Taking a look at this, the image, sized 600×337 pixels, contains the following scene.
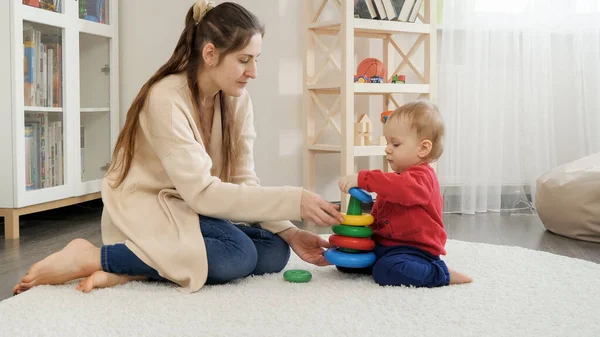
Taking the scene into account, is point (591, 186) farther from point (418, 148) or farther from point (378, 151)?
point (418, 148)

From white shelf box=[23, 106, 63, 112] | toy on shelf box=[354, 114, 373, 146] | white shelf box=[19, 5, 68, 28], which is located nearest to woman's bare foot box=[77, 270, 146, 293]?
white shelf box=[23, 106, 63, 112]

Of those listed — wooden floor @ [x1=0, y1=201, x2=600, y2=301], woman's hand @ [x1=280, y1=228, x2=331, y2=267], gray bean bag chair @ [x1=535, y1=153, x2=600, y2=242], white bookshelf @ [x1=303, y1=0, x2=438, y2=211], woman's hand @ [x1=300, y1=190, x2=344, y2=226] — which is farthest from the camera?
white bookshelf @ [x1=303, y1=0, x2=438, y2=211]

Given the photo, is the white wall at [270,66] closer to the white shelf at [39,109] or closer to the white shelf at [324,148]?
the white shelf at [324,148]

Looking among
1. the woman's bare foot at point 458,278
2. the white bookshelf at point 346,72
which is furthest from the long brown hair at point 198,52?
the white bookshelf at point 346,72

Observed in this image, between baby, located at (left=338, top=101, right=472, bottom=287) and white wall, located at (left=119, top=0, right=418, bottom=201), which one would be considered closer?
baby, located at (left=338, top=101, right=472, bottom=287)

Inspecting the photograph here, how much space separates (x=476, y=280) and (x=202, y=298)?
0.64m

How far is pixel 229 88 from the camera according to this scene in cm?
164

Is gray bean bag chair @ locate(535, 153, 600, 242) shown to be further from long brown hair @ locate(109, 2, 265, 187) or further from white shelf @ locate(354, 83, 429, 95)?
long brown hair @ locate(109, 2, 265, 187)

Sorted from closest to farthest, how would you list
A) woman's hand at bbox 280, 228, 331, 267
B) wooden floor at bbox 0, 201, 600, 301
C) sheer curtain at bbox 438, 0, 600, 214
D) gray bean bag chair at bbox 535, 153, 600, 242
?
woman's hand at bbox 280, 228, 331, 267, wooden floor at bbox 0, 201, 600, 301, gray bean bag chair at bbox 535, 153, 600, 242, sheer curtain at bbox 438, 0, 600, 214

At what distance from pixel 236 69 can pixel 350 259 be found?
1.65ft

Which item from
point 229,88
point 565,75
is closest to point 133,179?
point 229,88

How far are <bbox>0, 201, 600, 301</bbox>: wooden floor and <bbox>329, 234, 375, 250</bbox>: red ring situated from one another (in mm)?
744

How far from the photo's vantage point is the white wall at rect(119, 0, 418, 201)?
2971 millimetres

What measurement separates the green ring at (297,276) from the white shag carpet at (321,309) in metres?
0.02
